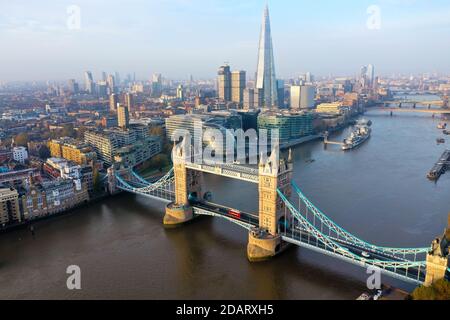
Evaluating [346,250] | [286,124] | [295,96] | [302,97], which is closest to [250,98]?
[295,96]

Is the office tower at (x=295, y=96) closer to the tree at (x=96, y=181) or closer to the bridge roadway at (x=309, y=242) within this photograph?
the tree at (x=96, y=181)

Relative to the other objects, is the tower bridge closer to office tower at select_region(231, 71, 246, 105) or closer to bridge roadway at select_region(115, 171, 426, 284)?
bridge roadway at select_region(115, 171, 426, 284)

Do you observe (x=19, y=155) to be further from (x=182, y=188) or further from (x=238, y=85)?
(x=238, y=85)

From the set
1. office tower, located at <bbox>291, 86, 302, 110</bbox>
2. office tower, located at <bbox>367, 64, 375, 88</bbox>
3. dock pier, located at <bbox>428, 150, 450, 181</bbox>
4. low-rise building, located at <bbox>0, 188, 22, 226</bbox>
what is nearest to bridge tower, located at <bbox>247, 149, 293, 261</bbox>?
low-rise building, located at <bbox>0, 188, 22, 226</bbox>

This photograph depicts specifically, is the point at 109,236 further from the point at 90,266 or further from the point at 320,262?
the point at 320,262

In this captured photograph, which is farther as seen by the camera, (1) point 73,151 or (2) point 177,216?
(1) point 73,151
